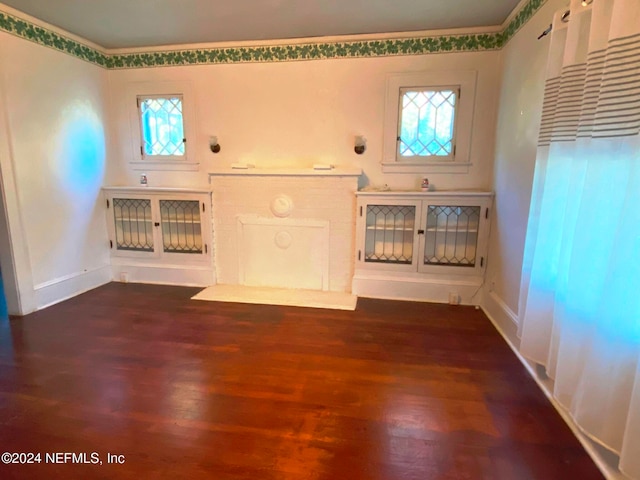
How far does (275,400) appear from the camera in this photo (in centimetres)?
196

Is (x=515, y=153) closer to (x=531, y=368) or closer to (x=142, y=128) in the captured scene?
(x=531, y=368)

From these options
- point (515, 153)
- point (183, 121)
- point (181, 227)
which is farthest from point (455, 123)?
point (181, 227)

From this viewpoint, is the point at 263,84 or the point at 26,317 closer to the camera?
the point at 26,317

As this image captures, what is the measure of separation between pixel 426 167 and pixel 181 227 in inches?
109

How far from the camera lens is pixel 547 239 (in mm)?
1877

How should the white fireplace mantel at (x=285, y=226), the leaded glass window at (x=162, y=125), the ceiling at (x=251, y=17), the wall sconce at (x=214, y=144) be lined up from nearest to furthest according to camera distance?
the ceiling at (x=251, y=17)
the white fireplace mantel at (x=285, y=226)
the wall sconce at (x=214, y=144)
the leaded glass window at (x=162, y=125)

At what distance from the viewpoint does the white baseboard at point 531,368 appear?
1.52m

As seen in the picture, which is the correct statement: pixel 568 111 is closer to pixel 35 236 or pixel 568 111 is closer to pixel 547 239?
pixel 547 239

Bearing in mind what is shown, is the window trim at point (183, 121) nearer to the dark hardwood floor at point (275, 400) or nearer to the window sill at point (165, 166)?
the window sill at point (165, 166)

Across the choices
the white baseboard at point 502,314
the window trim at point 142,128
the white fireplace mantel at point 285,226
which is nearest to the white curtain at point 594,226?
the white baseboard at point 502,314

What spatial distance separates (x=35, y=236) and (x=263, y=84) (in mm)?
2598

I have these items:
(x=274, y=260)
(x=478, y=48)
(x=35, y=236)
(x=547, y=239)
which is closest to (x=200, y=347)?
(x=274, y=260)

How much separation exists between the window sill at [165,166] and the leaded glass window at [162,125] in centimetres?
10

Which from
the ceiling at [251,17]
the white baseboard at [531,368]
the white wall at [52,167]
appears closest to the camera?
the white baseboard at [531,368]
